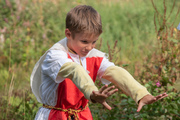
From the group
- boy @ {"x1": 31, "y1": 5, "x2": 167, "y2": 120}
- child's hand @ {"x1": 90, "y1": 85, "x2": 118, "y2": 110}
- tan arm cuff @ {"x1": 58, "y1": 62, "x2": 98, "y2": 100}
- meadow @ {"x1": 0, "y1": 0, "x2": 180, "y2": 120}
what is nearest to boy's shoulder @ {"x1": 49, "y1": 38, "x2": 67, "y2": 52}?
boy @ {"x1": 31, "y1": 5, "x2": 167, "y2": 120}

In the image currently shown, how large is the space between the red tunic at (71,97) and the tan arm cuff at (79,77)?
286 mm

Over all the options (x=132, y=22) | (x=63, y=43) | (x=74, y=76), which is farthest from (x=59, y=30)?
(x=74, y=76)

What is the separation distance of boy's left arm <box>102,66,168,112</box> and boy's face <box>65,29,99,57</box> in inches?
10.1

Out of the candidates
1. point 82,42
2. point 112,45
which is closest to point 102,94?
point 82,42

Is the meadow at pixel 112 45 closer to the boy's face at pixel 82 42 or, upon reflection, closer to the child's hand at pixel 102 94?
the boy's face at pixel 82 42

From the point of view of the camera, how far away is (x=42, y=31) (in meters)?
6.37

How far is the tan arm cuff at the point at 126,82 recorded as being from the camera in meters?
2.06

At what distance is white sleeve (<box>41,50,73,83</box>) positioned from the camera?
214 cm

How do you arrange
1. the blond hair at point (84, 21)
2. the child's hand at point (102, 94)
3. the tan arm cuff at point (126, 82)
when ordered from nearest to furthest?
the child's hand at point (102, 94)
the tan arm cuff at point (126, 82)
the blond hair at point (84, 21)

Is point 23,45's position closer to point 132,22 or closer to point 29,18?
point 29,18

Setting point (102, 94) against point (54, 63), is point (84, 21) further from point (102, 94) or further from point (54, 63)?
point (102, 94)

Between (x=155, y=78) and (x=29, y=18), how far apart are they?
12.4ft

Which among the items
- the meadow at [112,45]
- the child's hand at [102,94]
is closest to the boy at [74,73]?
the child's hand at [102,94]

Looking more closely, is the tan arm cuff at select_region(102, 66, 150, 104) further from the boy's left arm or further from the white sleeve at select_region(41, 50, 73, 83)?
the white sleeve at select_region(41, 50, 73, 83)
